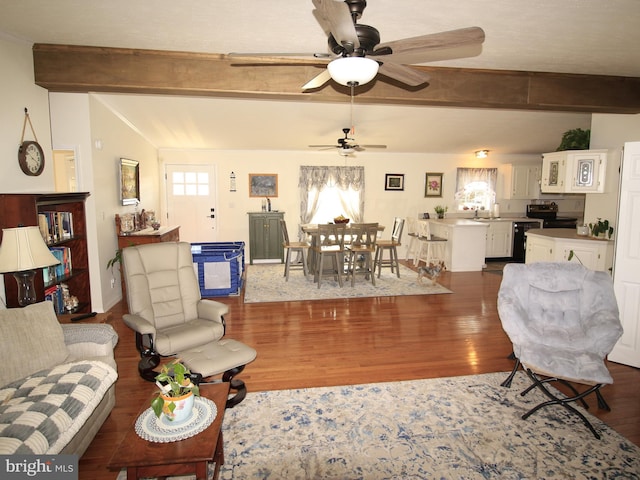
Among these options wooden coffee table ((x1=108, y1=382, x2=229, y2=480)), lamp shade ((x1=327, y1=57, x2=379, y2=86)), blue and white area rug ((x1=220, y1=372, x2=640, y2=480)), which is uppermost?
lamp shade ((x1=327, y1=57, x2=379, y2=86))

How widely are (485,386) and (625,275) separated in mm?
1641

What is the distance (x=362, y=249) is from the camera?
6.07 metres

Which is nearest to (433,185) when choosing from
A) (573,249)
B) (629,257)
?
(573,249)

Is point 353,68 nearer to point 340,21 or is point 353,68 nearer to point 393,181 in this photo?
point 340,21

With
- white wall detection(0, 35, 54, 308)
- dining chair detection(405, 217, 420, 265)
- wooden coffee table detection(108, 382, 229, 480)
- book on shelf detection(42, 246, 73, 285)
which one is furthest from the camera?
dining chair detection(405, 217, 420, 265)

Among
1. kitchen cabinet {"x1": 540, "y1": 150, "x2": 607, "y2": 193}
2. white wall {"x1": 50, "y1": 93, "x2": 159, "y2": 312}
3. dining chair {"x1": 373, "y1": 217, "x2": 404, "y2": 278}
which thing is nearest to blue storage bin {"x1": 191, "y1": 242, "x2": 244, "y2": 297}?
white wall {"x1": 50, "y1": 93, "x2": 159, "y2": 312}

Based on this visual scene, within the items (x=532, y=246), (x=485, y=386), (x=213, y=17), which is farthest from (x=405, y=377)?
(x=532, y=246)

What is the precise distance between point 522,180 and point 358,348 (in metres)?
6.68

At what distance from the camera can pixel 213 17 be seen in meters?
2.78

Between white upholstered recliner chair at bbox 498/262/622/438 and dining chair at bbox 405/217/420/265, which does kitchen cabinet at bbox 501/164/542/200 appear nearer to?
dining chair at bbox 405/217/420/265

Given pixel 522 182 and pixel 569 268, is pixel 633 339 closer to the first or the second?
pixel 569 268

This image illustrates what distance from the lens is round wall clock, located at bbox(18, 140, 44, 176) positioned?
135 inches

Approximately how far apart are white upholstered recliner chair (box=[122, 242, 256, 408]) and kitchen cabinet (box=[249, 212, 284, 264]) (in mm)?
4405

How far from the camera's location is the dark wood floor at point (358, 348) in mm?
2723
